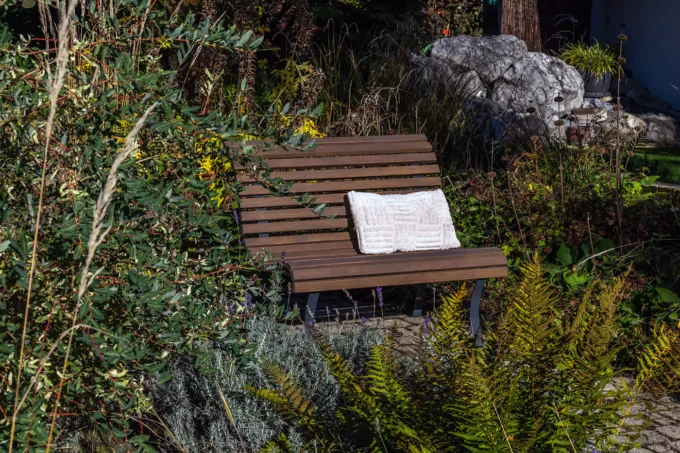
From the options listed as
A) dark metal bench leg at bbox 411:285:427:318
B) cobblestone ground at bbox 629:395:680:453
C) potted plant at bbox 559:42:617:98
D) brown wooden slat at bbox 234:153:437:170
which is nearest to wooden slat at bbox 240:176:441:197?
brown wooden slat at bbox 234:153:437:170

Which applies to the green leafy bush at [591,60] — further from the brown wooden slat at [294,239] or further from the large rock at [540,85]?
the brown wooden slat at [294,239]

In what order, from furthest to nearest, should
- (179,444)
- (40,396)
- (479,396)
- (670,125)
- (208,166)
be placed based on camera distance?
(670,125), (208,166), (179,444), (479,396), (40,396)

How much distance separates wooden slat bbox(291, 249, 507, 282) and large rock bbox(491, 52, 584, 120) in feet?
15.2

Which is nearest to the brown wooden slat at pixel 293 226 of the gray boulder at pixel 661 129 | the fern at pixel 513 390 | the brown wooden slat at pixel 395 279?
the brown wooden slat at pixel 395 279

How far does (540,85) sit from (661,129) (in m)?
2.63

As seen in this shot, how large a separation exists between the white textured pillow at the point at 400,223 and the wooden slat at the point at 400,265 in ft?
1.56

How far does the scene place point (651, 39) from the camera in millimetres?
14219

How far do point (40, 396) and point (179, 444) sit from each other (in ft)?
3.65

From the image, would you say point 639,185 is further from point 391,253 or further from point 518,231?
point 391,253

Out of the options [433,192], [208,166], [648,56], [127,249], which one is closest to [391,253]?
[433,192]

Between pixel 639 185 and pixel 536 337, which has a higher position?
pixel 536 337

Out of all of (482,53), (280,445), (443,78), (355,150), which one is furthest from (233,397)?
(482,53)

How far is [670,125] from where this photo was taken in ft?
39.8

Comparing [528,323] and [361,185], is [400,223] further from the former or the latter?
[528,323]
